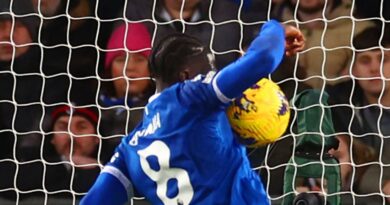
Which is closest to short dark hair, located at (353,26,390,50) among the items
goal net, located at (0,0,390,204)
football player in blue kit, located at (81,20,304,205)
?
goal net, located at (0,0,390,204)

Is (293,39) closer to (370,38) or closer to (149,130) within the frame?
(149,130)

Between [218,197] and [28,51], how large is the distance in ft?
3.19

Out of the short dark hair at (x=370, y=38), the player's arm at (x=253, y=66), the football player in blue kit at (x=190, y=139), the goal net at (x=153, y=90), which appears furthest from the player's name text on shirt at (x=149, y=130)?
the short dark hair at (x=370, y=38)

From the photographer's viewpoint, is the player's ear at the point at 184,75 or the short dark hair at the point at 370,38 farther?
the short dark hair at the point at 370,38

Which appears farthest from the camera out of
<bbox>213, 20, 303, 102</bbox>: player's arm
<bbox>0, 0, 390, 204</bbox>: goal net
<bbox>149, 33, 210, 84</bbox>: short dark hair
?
<bbox>0, 0, 390, 204</bbox>: goal net

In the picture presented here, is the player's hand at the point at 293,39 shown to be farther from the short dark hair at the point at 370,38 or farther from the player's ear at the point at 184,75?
the short dark hair at the point at 370,38

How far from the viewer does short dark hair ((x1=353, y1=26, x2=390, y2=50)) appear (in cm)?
219

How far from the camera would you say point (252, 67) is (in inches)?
50.8

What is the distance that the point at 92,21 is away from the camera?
223 cm

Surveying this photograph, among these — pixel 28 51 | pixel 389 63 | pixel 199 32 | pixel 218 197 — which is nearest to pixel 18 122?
pixel 28 51

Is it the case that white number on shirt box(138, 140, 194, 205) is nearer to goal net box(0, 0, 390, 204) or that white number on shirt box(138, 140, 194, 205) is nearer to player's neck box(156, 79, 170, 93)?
player's neck box(156, 79, 170, 93)

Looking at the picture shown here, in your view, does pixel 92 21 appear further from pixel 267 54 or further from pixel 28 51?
pixel 267 54

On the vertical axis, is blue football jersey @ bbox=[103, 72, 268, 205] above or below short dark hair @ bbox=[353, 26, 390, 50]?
above

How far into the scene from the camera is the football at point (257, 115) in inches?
54.6
